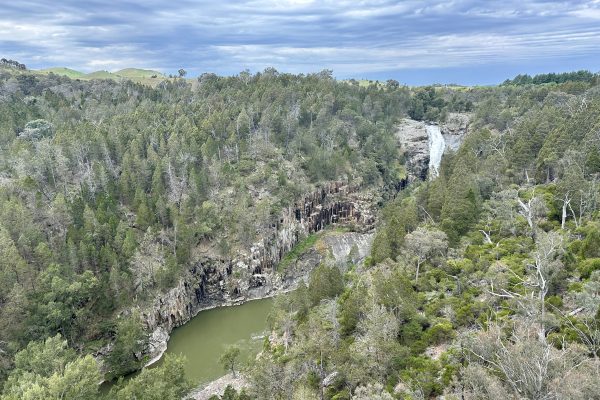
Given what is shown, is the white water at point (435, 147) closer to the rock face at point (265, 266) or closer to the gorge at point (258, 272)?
the gorge at point (258, 272)

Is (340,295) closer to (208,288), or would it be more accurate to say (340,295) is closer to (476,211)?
(476,211)

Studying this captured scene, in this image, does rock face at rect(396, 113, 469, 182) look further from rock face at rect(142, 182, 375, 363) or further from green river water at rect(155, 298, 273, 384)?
green river water at rect(155, 298, 273, 384)

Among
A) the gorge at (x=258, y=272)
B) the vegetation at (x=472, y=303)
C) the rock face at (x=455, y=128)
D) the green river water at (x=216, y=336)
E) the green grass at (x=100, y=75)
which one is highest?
the green grass at (x=100, y=75)

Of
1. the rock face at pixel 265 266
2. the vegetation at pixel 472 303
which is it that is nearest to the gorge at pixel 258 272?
the rock face at pixel 265 266

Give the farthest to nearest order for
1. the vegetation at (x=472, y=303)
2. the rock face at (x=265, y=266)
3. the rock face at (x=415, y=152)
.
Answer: the rock face at (x=415, y=152), the rock face at (x=265, y=266), the vegetation at (x=472, y=303)

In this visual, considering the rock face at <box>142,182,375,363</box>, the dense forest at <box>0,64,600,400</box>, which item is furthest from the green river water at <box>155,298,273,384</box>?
Result: the dense forest at <box>0,64,600,400</box>

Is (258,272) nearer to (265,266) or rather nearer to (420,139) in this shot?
(265,266)

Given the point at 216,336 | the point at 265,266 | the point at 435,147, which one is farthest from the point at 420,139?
the point at 216,336
